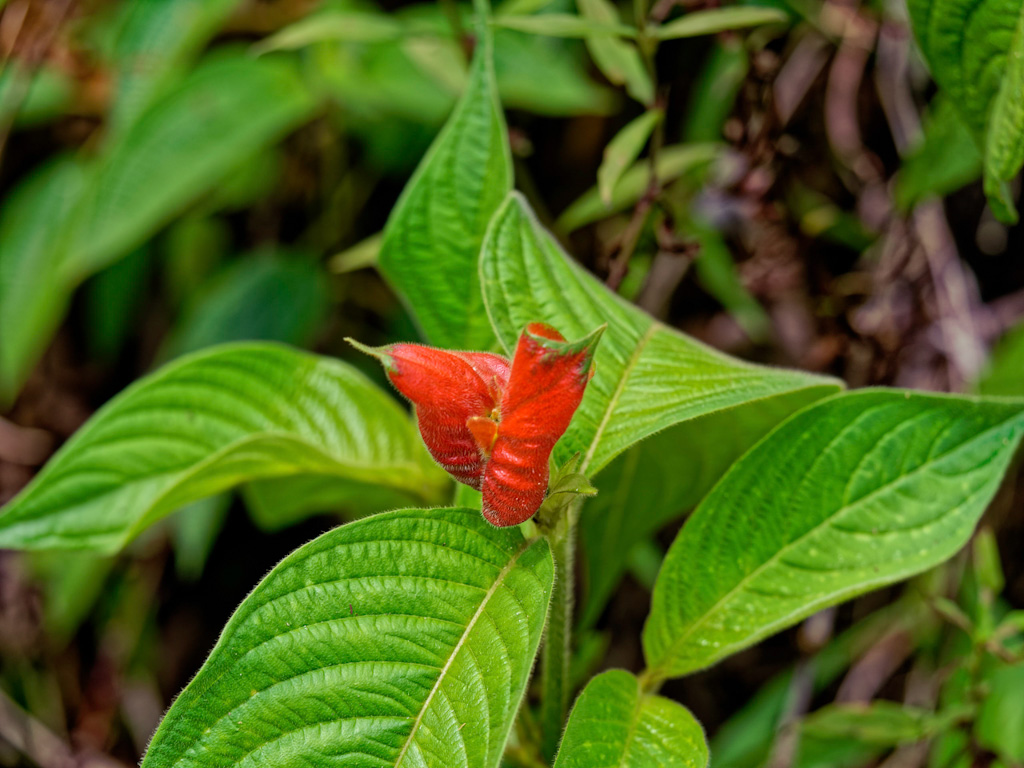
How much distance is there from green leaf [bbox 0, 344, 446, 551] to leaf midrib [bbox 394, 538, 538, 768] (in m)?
0.31

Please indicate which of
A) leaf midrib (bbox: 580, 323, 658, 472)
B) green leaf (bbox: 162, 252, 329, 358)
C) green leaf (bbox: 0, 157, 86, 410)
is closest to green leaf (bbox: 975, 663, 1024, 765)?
leaf midrib (bbox: 580, 323, 658, 472)

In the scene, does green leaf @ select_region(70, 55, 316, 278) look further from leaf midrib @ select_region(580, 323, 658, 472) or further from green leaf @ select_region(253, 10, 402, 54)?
leaf midrib @ select_region(580, 323, 658, 472)

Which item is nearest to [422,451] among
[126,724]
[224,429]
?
[224,429]

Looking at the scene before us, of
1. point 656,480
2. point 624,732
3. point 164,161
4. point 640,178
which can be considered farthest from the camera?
point 164,161

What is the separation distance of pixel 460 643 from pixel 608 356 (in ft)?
1.01

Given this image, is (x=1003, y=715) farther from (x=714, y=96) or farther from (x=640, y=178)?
(x=714, y=96)

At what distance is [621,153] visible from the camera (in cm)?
118

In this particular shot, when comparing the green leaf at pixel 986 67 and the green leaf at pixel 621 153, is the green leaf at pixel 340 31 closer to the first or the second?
the green leaf at pixel 621 153

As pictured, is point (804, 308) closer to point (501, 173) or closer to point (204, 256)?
point (501, 173)

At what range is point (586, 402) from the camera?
0.82 metres

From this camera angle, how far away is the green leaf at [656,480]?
109cm

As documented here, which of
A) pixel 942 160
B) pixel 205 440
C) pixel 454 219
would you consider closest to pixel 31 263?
pixel 205 440

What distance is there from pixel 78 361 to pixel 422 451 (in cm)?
151

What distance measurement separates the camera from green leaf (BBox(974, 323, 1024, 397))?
1461mm
